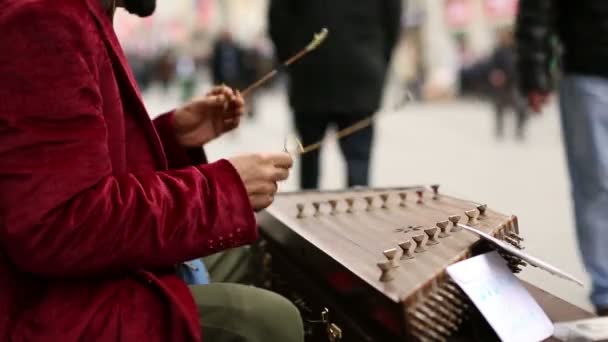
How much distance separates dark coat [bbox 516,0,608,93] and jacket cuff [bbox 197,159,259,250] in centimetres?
154

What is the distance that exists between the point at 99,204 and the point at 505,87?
29.0 ft

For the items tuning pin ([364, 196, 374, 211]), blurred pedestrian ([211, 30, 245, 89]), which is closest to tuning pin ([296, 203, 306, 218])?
tuning pin ([364, 196, 374, 211])

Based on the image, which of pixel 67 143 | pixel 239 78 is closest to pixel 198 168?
pixel 67 143

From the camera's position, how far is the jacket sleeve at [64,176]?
3.00 ft

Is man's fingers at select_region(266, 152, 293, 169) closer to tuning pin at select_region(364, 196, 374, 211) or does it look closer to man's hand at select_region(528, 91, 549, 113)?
tuning pin at select_region(364, 196, 374, 211)

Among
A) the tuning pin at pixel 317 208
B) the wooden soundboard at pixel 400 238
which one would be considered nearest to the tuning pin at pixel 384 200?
the wooden soundboard at pixel 400 238

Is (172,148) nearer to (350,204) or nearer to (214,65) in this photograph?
(350,204)

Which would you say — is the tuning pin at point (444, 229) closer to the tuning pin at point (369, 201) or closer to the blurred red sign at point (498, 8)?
the tuning pin at point (369, 201)

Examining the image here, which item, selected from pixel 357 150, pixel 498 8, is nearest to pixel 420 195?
pixel 357 150

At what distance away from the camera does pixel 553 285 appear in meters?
1.26

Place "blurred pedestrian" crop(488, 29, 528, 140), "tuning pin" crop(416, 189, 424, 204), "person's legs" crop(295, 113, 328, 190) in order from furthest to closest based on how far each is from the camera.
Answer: "blurred pedestrian" crop(488, 29, 528, 140), "person's legs" crop(295, 113, 328, 190), "tuning pin" crop(416, 189, 424, 204)

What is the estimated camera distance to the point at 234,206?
3.46 ft

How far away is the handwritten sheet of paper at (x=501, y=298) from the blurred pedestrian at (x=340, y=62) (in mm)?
2123

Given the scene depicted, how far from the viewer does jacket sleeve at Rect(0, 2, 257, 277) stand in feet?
3.00
